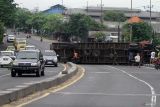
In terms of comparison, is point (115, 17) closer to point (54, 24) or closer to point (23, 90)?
point (54, 24)

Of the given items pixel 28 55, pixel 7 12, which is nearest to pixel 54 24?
pixel 7 12

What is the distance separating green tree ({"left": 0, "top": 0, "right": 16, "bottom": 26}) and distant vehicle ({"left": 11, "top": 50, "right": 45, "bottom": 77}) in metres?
81.5

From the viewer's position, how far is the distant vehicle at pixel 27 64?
37862 millimetres

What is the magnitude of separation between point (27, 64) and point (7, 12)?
3343 inches

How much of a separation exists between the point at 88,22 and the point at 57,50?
73.2m

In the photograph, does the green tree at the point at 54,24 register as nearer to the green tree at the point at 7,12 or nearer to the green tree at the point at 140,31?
the green tree at the point at 7,12

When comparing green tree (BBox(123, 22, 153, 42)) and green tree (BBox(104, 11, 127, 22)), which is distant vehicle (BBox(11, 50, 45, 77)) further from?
green tree (BBox(104, 11, 127, 22))

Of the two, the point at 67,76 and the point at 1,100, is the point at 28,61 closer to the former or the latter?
the point at 67,76

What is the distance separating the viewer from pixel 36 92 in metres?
23.2

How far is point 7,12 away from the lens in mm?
121625

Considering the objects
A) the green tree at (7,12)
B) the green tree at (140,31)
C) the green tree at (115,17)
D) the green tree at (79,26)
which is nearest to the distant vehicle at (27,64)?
the green tree at (140,31)

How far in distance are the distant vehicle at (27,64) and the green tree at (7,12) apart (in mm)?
81488

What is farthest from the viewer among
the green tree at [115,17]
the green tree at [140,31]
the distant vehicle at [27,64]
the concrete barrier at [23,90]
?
the green tree at [115,17]

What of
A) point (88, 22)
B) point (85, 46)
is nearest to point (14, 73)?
point (85, 46)
